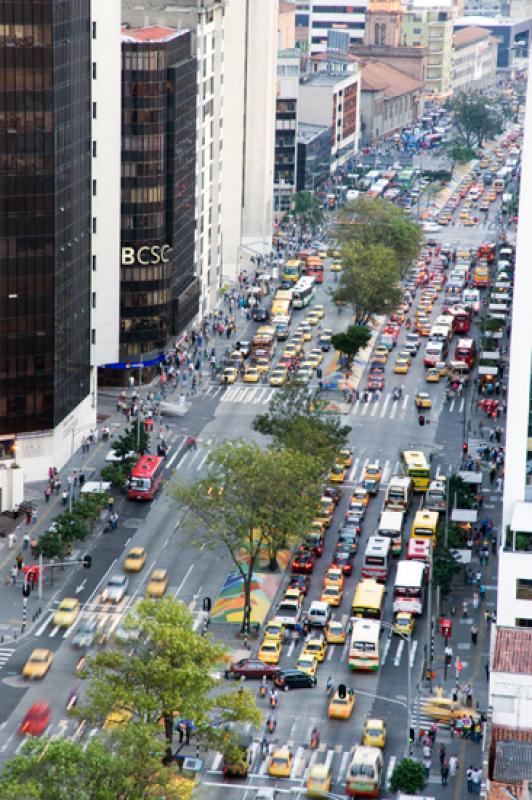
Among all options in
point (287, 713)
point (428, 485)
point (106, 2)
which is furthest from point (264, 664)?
point (106, 2)

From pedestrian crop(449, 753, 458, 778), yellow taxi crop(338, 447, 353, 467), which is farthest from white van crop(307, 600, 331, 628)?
yellow taxi crop(338, 447, 353, 467)

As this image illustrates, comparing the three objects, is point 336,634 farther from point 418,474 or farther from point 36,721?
point 418,474

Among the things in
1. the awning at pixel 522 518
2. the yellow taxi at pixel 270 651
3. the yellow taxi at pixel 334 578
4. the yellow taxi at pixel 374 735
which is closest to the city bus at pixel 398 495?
the yellow taxi at pixel 334 578

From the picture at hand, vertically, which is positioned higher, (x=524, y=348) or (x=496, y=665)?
(x=524, y=348)

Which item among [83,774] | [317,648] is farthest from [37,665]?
[83,774]

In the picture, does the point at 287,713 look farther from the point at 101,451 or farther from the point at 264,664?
the point at 101,451

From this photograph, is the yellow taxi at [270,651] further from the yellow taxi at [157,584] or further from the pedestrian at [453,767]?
the pedestrian at [453,767]

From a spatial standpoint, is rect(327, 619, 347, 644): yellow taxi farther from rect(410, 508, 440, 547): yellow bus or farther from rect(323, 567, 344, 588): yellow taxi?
rect(410, 508, 440, 547): yellow bus
